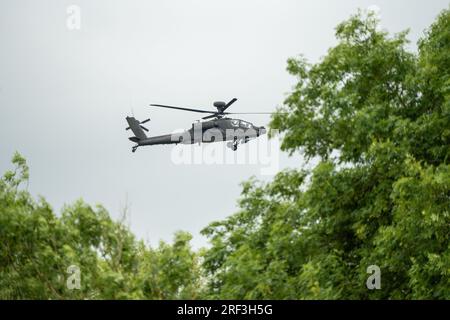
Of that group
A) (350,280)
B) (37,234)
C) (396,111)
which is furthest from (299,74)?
(37,234)

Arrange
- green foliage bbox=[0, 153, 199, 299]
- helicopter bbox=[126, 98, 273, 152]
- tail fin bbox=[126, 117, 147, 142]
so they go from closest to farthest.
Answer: green foliage bbox=[0, 153, 199, 299] → helicopter bbox=[126, 98, 273, 152] → tail fin bbox=[126, 117, 147, 142]

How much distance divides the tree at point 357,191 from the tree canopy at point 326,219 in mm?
48

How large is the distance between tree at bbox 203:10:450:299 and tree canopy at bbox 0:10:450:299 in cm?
5

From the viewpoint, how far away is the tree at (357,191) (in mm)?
26031

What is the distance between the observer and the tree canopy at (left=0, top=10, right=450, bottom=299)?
1008 inches

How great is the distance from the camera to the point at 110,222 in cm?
2709

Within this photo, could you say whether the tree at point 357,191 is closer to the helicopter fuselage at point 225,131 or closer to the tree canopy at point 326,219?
the tree canopy at point 326,219

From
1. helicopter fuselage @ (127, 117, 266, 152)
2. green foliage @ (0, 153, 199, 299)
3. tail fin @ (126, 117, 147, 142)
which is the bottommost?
green foliage @ (0, 153, 199, 299)

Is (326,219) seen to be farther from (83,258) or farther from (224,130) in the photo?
(224,130)

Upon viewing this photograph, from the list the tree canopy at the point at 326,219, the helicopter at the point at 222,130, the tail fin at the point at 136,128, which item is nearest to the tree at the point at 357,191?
the tree canopy at the point at 326,219

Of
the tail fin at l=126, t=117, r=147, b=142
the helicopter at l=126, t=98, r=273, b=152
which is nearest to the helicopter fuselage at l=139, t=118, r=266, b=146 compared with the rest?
the helicopter at l=126, t=98, r=273, b=152

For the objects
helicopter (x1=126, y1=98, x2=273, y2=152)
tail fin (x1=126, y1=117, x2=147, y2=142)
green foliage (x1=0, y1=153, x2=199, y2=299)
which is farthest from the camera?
tail fin (x1=126, y1=117, x2=147, y2=142)

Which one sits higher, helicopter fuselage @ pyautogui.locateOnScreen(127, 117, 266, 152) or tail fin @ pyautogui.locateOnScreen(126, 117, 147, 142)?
tail fin @ pyautogui.locateOnScreen(126, 117, 147, 142)

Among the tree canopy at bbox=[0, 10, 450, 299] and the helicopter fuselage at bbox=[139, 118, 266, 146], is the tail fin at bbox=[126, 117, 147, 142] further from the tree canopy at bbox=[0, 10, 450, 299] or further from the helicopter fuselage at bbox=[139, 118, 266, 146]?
the tree canopy at bbox=[0, 10, 450, 299]
